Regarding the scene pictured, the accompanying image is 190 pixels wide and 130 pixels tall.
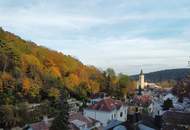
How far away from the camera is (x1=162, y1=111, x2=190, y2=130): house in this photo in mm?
36906

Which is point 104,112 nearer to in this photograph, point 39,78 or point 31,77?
point 31,77

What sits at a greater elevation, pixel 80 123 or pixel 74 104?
pixel 74 104

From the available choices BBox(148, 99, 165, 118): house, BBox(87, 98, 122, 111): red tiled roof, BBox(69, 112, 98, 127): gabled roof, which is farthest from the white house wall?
BBox(69, 112, 98, 127): gabled roof

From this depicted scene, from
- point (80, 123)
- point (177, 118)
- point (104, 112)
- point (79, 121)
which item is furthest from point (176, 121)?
point (104, 112)

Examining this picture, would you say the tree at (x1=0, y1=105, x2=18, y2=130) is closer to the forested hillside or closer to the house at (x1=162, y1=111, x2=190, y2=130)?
the forested hillside

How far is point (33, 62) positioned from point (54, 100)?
1866cm

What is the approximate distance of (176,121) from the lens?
37875 mm

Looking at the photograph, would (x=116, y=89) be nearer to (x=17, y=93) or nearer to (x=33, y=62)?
(x=33, y=62)

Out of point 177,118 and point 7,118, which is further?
point 7,118

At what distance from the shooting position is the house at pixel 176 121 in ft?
121

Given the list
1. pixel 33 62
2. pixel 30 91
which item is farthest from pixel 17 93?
pixel 33 62

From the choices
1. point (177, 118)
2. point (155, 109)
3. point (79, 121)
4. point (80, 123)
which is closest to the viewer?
point (177, 118)

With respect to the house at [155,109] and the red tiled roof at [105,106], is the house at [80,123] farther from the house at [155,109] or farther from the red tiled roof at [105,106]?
the house at [155,109]

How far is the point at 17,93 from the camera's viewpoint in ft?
229
